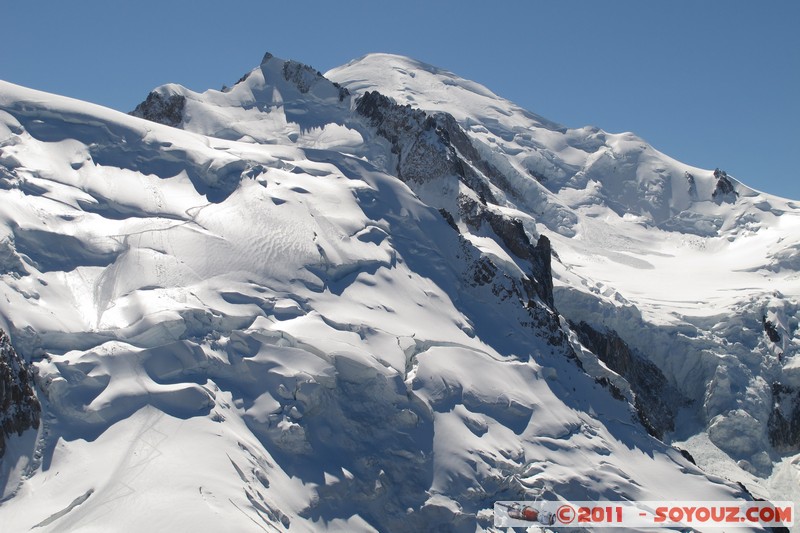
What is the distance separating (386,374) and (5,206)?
77.2ft

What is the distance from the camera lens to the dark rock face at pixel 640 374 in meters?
84.6

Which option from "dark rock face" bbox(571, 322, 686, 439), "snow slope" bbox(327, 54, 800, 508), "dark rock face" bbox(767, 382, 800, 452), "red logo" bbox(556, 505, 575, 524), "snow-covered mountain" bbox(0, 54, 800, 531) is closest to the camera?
"snow-covered mountain" bbox(0, 54, 800, 531)

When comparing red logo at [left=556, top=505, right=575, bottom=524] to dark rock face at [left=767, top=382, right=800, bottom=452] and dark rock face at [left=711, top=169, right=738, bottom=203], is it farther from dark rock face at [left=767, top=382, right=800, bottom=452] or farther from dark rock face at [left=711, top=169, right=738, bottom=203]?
dark rock face at [left=711, top=169, right=738, bottom=203]

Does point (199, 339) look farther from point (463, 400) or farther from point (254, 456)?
point (463, 400)

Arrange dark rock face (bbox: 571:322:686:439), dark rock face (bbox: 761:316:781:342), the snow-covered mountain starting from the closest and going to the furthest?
the snow-covered mountain < dark rock face (bbox: 571:322:686:439) < dark rock face (bbox: 761:316:781:342)

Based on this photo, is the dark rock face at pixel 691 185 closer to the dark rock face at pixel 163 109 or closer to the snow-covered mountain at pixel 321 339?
the snow-covered mountain at pixel 321 339

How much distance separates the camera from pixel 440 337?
61719mm

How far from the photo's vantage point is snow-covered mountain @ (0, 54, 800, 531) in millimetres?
47094

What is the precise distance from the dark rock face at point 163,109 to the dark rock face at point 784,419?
56148mm

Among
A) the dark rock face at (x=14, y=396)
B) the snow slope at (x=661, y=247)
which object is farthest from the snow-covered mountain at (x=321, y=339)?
the snow slope at (x=661, y=247)

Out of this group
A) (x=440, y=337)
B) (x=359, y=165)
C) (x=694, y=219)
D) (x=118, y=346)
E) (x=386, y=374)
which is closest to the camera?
(x=118, y=346)

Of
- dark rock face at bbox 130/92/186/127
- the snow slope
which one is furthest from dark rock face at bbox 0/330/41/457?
the snow slope

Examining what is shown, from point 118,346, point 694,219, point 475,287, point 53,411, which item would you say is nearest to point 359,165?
point 475,287

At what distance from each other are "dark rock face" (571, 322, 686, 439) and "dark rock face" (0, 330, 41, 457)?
159 ft
